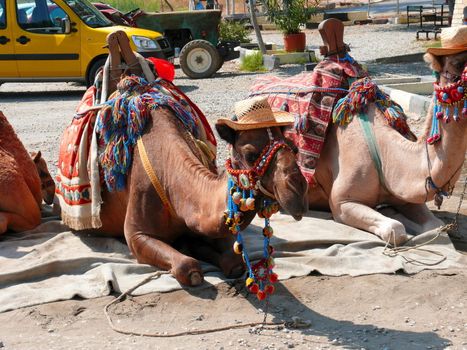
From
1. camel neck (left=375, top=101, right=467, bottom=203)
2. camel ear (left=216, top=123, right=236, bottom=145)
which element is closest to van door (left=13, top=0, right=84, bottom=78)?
camel neck (left=375, top=101, right=467, bottom=203)

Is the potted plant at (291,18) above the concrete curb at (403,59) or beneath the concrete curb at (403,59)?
above

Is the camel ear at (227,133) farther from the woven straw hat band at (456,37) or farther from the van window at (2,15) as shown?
the van window at (2,15)

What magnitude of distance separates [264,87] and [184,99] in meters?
1.45

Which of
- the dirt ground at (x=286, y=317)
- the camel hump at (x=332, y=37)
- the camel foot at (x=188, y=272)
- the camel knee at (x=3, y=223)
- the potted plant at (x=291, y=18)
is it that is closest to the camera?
the dirt ground at (x=286, y=317)

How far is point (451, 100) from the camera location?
572 cm

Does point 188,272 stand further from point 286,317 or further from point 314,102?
point 314,102

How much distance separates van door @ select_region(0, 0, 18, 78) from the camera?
53.7ft

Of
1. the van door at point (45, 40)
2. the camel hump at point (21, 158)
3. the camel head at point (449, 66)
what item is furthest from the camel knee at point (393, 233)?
the van door at point (45, 40)

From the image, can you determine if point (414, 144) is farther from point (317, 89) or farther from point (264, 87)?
point (264, 87)

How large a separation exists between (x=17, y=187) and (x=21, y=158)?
1.32 ft

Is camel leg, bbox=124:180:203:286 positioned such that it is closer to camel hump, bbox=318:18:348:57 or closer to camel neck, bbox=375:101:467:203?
camel neck, bbox=375:101:467:203

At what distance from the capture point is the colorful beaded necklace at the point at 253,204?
15.4 feet

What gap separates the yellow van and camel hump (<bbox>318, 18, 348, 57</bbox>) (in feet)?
31.0

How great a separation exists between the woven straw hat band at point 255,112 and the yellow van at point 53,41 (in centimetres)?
1182
